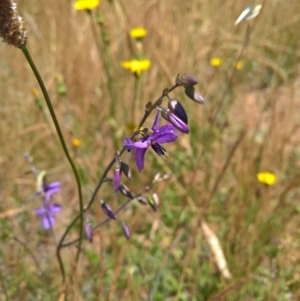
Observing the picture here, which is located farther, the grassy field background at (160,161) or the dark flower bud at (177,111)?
the grassy field background at (160,161)

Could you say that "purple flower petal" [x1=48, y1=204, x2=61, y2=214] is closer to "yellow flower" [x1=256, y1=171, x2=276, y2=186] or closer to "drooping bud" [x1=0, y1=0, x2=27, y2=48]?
"drooping bud" [x1=0, y1=0, x2=27, y2=48]

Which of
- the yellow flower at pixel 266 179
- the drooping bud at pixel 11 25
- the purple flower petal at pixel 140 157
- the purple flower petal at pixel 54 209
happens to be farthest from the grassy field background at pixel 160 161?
the drooping bud at pixel 11 25

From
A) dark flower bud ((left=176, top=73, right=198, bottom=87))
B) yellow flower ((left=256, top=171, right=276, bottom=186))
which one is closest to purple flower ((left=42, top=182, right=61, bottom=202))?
dark flower bud ((left=176, top=73, right=198, bottom=87))

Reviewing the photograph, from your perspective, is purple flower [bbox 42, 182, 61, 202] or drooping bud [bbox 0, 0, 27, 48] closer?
drooping bud [bbox 0, 0, 27, 48]

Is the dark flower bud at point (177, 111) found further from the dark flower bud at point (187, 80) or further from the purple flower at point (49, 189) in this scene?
the purple flower at point (49, 189)

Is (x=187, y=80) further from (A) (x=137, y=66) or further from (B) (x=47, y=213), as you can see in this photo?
(A) (x=137, y=66)

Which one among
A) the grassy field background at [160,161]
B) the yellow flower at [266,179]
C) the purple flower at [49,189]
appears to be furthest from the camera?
the yellow flower at [266,179]
